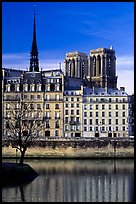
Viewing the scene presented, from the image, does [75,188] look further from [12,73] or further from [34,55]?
[34,55]

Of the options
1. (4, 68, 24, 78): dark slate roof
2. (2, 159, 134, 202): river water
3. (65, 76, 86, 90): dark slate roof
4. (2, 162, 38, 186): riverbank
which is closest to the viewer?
(2, 159, 134, 202): river water

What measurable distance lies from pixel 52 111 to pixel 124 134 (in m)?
11.5

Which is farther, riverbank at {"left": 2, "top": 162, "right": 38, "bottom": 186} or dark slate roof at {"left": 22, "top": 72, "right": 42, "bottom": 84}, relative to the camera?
dark slate roof at {"left": 22, "top": 72, "right": 42, "bottom": 84}

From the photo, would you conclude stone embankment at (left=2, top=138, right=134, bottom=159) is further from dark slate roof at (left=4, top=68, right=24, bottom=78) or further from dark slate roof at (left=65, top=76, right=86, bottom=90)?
dark slate roof at (left=4, top=68, right=24, bottom=78)

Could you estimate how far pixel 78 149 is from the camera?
50.9 m

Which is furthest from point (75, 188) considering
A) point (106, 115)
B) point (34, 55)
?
point (34, 55)

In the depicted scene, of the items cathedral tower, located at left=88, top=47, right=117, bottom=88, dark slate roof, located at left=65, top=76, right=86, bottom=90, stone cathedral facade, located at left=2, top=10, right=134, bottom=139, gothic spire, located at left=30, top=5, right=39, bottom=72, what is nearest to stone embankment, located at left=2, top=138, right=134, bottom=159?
stone cathedral facade, located at left=2, top=10, right=134, bottom=139

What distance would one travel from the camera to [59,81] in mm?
64250

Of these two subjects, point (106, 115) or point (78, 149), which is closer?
point (78, 149)

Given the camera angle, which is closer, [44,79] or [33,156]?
[33,156]

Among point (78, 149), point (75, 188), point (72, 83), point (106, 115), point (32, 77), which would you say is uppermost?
point (32, 77)

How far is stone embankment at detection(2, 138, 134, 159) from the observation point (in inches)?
1982

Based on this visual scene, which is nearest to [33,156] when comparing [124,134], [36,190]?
[124,134]

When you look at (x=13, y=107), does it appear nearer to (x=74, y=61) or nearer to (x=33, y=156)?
(x=33, y=156)
